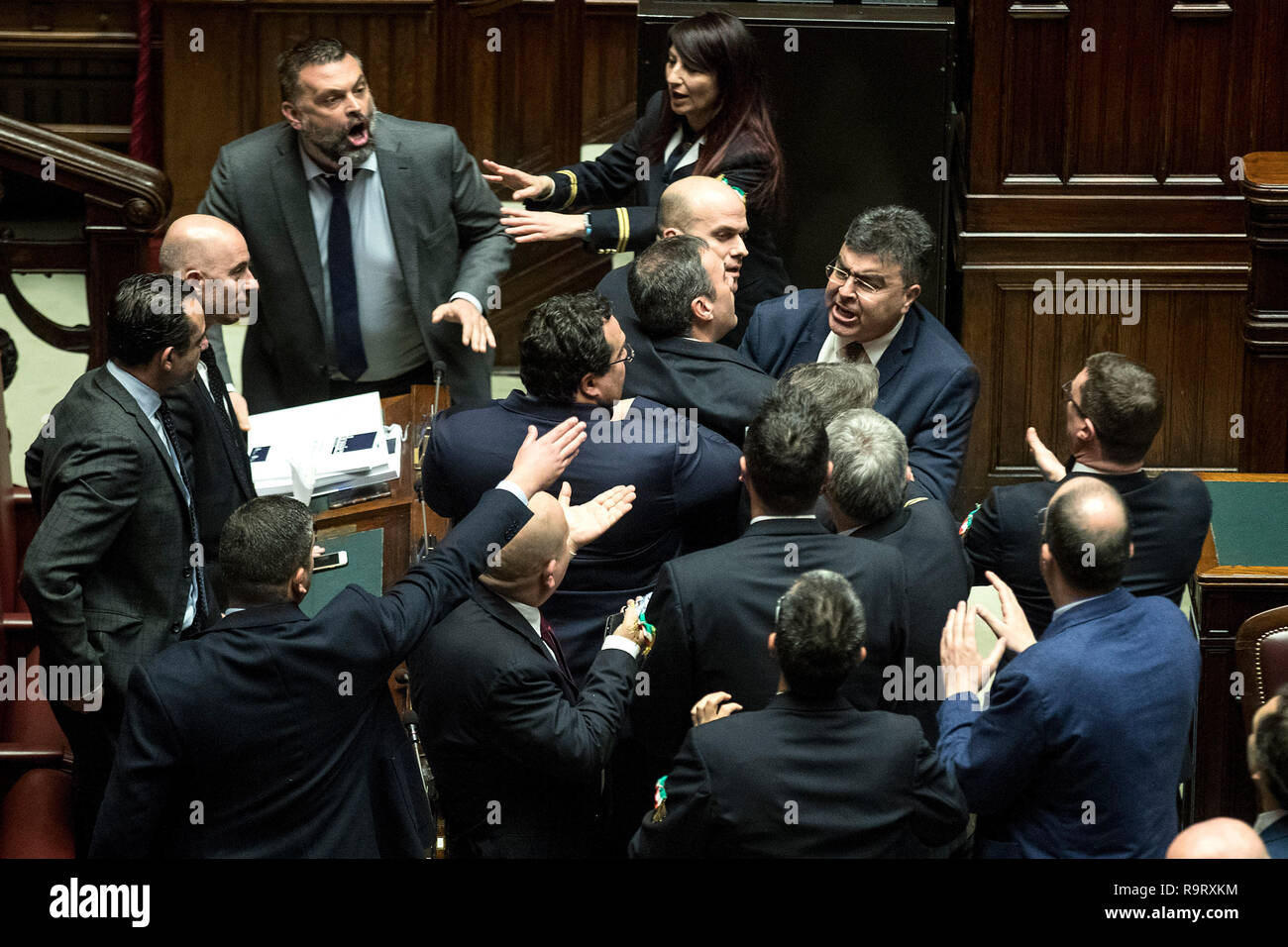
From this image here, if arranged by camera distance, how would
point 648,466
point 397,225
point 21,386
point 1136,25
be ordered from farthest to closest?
1. point 21,386
2. point 1136,25
3. point 397,225
4. point 648,466

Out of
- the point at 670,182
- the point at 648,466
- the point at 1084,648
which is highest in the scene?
the point at 670,182

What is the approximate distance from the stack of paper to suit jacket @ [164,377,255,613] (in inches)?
4.8

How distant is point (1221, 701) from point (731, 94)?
201 centimetres

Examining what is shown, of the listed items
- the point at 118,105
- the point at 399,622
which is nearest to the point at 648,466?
the point at 399,622

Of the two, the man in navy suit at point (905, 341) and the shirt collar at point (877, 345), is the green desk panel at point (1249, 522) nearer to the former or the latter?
the man in navy suit at point (905, 341)

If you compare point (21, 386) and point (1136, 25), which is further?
point (21, 386)

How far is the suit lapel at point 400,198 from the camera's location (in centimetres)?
412

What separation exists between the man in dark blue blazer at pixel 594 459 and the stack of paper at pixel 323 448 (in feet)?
1.13

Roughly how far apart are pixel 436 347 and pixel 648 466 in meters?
1.25

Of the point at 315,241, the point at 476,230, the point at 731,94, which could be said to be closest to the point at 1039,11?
the point at 731,94

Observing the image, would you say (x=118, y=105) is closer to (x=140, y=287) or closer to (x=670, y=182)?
(x=670, y=182)

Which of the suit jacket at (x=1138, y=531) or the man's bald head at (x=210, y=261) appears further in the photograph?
the man's bald head at (x=210, y=261)

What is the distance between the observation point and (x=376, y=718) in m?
2.78

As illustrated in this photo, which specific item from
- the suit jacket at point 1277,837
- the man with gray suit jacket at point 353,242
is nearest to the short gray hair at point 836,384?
the man with gray suit jacket at point 353,242
